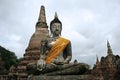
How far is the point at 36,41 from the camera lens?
27.1 meters

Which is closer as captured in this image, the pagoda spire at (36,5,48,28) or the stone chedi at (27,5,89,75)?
the stone chedi at (27,5,89,75)

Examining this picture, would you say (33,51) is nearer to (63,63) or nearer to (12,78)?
(12,78)

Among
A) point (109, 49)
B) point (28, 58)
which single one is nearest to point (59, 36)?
point (28, 58)

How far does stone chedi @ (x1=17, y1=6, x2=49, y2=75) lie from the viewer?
2514 cm

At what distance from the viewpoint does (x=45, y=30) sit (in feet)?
91.7

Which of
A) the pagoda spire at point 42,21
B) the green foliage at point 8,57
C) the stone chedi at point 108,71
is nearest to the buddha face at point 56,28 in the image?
the stone chedi at point 108,71

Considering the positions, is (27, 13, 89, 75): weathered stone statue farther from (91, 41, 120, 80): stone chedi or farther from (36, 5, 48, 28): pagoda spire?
(36, 5, 48, 28): pagoda spire

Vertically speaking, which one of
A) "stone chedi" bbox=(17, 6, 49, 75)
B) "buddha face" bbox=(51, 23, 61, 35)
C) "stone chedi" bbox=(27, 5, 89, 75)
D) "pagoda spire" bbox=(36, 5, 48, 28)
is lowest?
"stone chedi" bbox=(27, 5, 89, 75)

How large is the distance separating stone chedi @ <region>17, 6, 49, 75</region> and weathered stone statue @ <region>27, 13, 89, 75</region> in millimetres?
18026

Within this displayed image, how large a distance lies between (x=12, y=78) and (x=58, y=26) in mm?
15018

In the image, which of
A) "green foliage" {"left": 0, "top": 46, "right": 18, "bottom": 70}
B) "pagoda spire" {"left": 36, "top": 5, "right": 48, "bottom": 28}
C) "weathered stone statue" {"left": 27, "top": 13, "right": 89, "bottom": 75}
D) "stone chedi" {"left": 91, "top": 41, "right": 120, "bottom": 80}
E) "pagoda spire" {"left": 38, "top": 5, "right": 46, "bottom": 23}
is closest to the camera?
"weathered stone statue" {"left": 27, "top": 13, "right": 89, "bottom": 75}

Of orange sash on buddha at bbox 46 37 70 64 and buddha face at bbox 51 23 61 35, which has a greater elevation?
buddha face at bbox 51 23 61 35

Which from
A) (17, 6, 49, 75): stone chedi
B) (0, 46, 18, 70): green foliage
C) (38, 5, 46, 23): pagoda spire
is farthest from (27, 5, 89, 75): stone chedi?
(0, 46, 18, 70): green foliage

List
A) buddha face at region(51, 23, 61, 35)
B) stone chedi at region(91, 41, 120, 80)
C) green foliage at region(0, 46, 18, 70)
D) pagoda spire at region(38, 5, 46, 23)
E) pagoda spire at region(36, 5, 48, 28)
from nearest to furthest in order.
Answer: stone chedi at region(91, 41, 120, 80)
buddha face at region(51, 23, 61, 35)
pagoda spire at region(36, 5, 48, 28)
pagoda spire at region(38, 5, 46, 23)
green foliage at region(0, 46, 18, 70)
